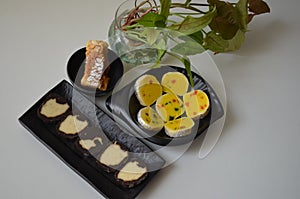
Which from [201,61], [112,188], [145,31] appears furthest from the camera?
[201,61]

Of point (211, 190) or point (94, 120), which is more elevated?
point (94, 120)

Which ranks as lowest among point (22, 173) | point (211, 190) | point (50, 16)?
point (211, 190)

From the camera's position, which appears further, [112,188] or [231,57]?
[231,57]

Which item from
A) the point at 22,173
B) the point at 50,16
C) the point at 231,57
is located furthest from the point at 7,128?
the point at 231,57

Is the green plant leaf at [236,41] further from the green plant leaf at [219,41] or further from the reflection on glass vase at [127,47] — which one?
the reflection on glass vase at [127,47]

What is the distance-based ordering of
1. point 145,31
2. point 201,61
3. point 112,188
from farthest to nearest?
point 201,61 < point 145,31 < point 112,188

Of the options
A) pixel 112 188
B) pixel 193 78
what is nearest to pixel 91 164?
pixel 112 188

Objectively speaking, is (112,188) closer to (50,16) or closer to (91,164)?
(91,164)
